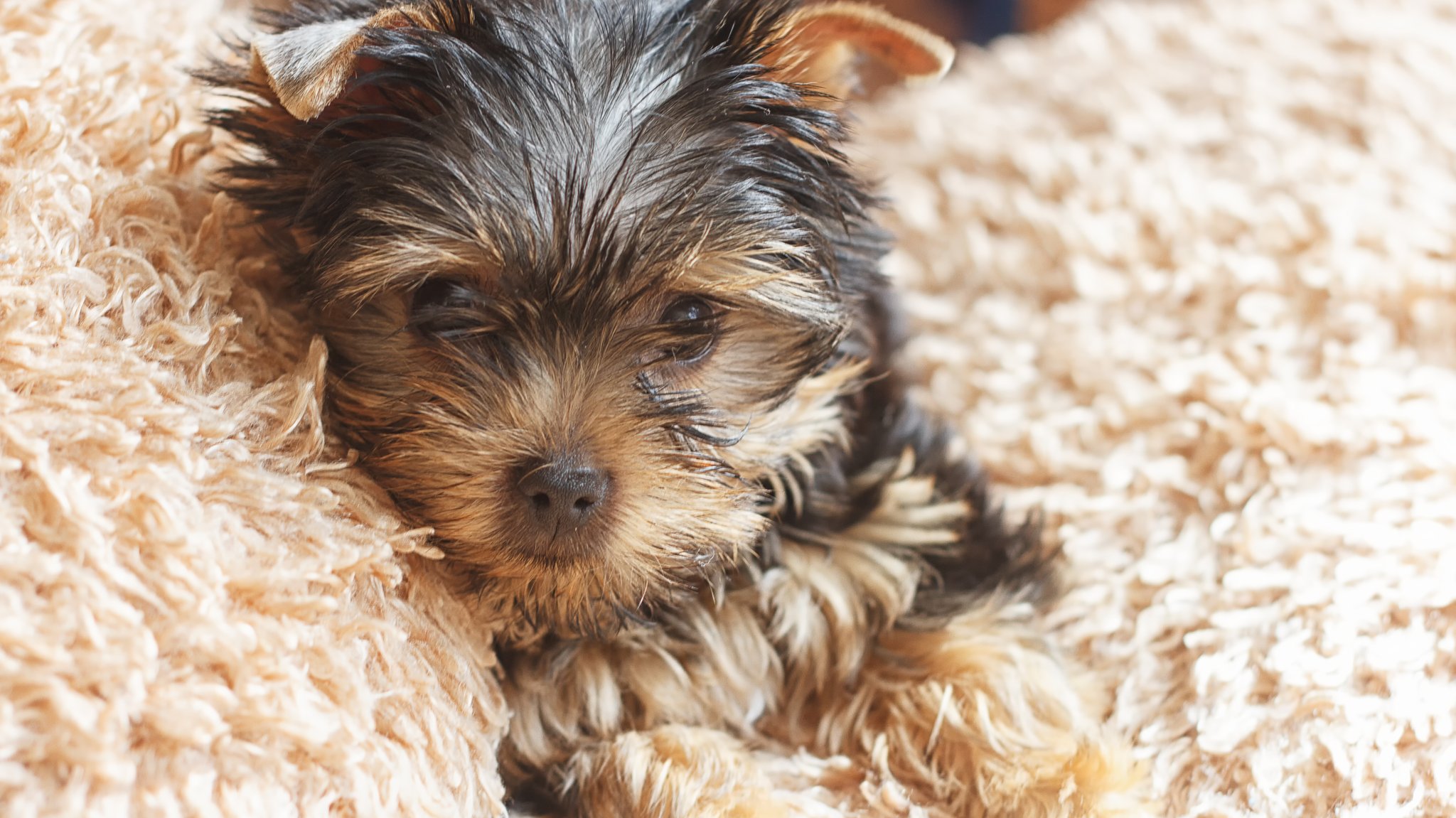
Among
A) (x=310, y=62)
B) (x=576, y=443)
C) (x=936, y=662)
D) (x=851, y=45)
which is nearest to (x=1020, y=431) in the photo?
(x=936, y=662)

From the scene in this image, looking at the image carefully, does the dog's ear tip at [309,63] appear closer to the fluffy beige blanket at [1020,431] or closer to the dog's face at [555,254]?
the dog's face at [555,254]

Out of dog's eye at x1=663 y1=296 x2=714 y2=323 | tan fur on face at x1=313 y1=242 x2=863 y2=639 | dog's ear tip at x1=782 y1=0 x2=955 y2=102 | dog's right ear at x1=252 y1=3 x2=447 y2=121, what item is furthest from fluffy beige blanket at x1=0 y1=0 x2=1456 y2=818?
dog's ear tip at x1=782 y1=0 x2=955 y2=102

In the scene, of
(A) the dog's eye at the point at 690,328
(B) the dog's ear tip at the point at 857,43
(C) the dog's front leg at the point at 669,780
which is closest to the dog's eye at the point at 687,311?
(A) the dog's eye at the point at 690,328

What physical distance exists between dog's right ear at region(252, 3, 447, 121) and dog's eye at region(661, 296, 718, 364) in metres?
0.44

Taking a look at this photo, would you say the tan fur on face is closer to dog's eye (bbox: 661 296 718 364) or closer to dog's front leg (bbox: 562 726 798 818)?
dog's eye (bbox: 661 296 718 364)

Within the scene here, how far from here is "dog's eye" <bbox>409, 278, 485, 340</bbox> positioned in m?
1.40

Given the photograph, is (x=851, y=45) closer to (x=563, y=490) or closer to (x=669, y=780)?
(x=563, y=490)

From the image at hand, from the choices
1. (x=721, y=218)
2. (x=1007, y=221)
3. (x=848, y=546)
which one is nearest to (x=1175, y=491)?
(x=848, y=546)

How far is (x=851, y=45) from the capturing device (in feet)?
5.63

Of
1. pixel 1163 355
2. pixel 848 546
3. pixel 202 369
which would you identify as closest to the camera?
pixel 202 369

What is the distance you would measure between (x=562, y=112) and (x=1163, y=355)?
3.92 feet

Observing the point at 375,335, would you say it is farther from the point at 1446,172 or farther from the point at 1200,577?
the point at 1446,172

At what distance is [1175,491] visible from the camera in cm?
193

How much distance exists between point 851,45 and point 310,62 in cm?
77
